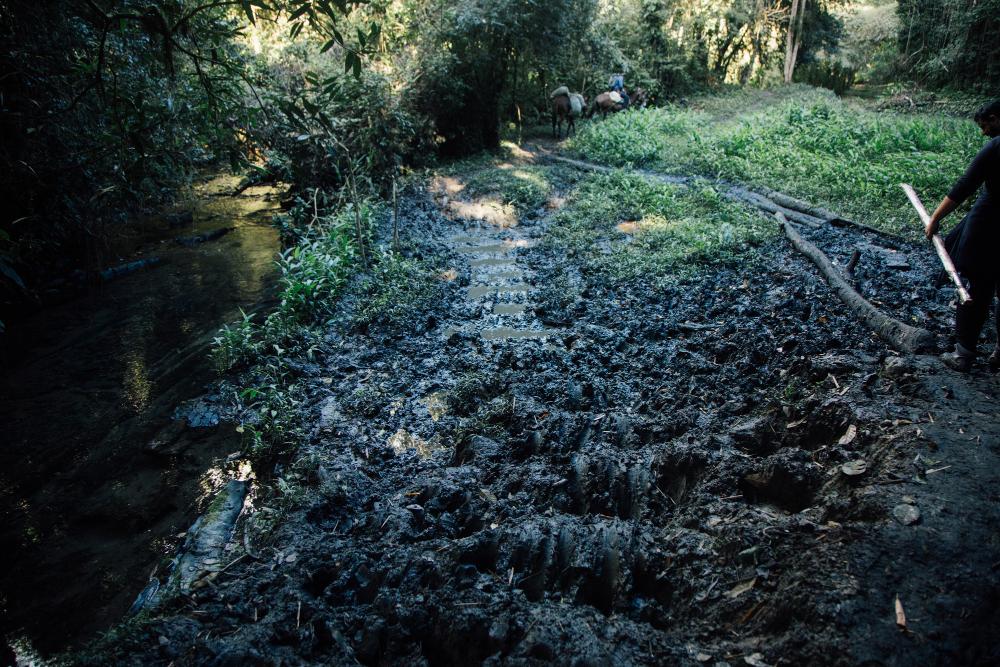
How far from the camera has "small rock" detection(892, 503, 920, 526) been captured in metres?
2.44

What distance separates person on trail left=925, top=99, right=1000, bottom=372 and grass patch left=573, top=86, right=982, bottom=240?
3500 millimetres

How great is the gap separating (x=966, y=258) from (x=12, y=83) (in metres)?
9.56

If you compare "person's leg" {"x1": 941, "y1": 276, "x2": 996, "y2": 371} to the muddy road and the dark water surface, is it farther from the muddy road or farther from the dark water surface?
the dark water surface

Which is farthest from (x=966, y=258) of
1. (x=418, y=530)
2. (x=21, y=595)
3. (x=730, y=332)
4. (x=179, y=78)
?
(x=179, y=78)

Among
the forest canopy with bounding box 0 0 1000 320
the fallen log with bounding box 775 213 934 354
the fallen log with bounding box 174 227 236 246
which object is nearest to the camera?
the forest canopy with bounding box 0 0 1000 320

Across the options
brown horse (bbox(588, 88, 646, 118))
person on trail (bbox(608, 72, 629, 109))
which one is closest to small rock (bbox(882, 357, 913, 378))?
brown horse (bbox(588, 88, 646, 118))

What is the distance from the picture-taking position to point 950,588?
6.97 ft

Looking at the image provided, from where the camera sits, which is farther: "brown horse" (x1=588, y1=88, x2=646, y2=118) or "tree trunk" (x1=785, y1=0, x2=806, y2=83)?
"tree trunk" (x1=785, y1=0, x2=806, y2=83)

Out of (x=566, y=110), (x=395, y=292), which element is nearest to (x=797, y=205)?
(x=395, y=292)

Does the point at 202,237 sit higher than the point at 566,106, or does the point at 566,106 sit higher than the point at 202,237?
the point at 566,106

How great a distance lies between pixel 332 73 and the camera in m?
10.4

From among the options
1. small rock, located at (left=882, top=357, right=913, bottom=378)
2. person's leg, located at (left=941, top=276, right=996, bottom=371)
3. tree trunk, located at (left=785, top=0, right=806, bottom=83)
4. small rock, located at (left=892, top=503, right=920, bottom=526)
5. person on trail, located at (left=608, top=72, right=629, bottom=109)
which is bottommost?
small rock, located at (left=892, top=503, right=920, bottom=526)

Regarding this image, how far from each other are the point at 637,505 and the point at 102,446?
4690 mm

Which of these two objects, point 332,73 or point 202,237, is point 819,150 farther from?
point 202,237
